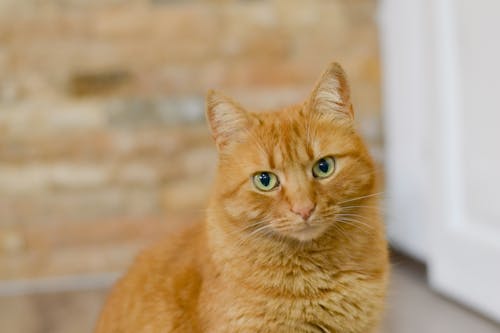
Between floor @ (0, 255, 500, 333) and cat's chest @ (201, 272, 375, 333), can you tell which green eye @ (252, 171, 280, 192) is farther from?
floor @ (0, 255, 500, 333)

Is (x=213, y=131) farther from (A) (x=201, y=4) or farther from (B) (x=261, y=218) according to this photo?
(A) (x=201, y=4)

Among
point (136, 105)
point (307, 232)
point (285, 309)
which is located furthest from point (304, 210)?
point (136, 105)

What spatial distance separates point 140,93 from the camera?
2.56 m

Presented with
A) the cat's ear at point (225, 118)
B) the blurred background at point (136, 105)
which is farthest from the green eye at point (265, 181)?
the blurred background at point (136, 105)

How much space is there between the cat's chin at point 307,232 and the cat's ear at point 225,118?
0.80 feet

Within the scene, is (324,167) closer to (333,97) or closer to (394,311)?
(333,97)

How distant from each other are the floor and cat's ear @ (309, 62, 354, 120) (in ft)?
2.61

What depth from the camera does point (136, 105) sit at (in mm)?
2564

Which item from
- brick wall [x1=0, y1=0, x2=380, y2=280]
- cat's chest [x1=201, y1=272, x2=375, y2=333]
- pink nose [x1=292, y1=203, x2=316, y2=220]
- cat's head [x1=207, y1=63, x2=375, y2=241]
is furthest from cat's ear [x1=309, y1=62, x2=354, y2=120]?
brick wall [x1=0, y1=0, x2=380, y2=280]

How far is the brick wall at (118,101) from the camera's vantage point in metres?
2.53

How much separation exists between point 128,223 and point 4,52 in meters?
0.83

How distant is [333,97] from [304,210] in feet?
0.85

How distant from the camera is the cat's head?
117cm

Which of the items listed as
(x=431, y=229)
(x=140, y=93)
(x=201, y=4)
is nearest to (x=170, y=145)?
(x=140, y=93)
